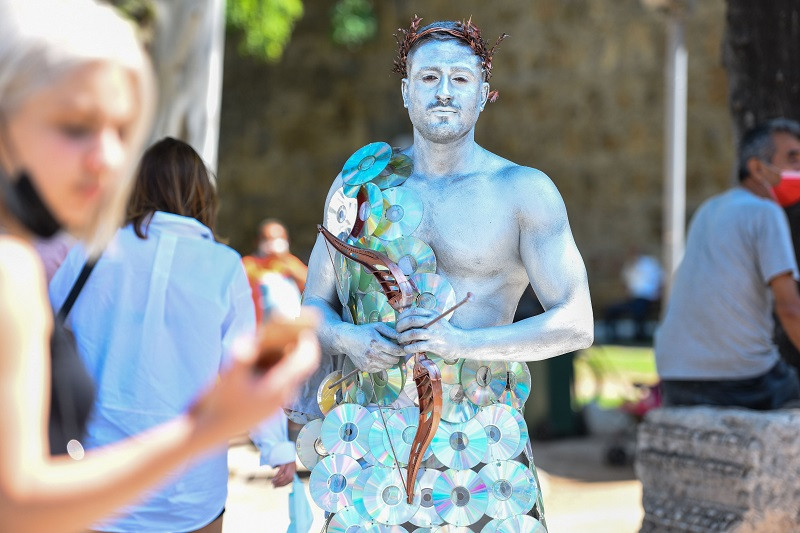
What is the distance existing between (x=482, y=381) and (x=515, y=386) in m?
0.13

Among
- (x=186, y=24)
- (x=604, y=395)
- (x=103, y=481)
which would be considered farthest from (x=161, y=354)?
(x=604, y=395)

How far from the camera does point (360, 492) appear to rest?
2.80m

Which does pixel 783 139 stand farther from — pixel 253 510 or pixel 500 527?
pixel 253 510

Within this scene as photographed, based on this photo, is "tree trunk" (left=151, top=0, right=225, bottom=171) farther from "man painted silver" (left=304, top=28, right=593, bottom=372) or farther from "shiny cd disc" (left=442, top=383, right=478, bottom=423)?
"shiny cd disc" (left=442, top=383, right=478, bottom=423)

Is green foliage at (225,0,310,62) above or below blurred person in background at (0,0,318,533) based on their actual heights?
above

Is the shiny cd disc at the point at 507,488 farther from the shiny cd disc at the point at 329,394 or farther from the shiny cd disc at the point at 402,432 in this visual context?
the shiny cd disc at the point at 329,394

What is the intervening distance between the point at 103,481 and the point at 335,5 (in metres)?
17.8

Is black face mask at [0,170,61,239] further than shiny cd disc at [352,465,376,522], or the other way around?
shiny cd disc at [352,465,376,522]

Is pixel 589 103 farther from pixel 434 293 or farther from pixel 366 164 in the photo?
pixel 434 293

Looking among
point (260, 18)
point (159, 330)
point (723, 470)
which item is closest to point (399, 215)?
point (159, 330)

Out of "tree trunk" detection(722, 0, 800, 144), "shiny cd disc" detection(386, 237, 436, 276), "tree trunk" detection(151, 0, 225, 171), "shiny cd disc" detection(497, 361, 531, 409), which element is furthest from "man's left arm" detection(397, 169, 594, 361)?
"tree trunk" detection(151, 0, 225, 171)

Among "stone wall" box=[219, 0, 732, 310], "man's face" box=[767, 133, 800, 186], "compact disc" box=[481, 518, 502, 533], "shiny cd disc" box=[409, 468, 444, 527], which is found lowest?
"compact disc" box=[481, 518, 502, 533]

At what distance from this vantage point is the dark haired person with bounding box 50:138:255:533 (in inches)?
108

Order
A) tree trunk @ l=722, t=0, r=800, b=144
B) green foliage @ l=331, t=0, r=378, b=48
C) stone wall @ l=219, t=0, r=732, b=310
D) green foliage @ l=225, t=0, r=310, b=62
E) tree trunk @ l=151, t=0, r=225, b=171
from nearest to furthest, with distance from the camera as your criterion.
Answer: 1. tree trunk @ l=722, t=0, r=800, b=144
2. tree trunk @ l=151, t=0, r=225, b=171
3. green foliage @ l=225, t=0, r=310, b=62
4. stone wall @ l=219, t=0, r=732, b=310
5. green foliage @ l=331, t=0, r=378, b=48
